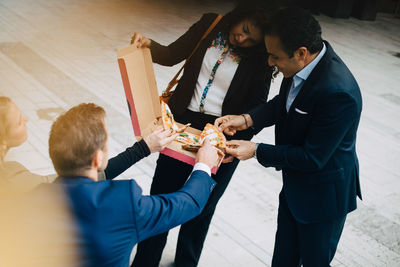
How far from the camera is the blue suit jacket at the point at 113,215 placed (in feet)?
4.32

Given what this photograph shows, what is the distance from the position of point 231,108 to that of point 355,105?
0.83m

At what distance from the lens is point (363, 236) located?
368cm

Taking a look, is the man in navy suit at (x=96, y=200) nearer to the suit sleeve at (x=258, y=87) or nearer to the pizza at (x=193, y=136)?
the pizza at (x=193, y=136)

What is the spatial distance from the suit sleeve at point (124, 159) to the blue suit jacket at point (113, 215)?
54 centimetres

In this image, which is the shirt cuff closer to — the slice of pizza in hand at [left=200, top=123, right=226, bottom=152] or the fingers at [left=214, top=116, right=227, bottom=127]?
the slice of pizza in hand at [left=200, top=123, right=226, bottom=152]

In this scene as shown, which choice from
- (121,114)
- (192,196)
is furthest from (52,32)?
(192,196)

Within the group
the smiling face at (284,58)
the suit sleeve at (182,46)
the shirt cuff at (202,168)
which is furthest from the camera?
the suit sleeve at (182,46)

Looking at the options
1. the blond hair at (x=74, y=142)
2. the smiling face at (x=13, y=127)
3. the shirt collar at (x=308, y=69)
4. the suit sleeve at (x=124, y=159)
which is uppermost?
the shirt collar at (x=308, y=69)

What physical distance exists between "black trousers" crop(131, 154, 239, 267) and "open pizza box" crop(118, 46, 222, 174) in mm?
303

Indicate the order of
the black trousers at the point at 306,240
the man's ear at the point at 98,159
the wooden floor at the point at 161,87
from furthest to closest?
the wooden floor at the point at 161,87, the black trousers at the point at 306,240, the man's ear at the point at 98,159

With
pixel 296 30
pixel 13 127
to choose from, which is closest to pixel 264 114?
pixel 296 30

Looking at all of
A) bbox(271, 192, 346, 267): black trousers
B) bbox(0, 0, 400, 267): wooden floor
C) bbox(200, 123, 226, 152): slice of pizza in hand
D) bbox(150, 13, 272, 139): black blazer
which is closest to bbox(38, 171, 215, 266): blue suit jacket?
bbox(200, 123, 226, 152): slice of pizza in hand

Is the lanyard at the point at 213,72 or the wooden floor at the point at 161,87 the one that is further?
the wooden floor at the point at 161,87

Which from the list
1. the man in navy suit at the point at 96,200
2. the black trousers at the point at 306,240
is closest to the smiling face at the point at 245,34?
the black trousers at the point at 306,240
